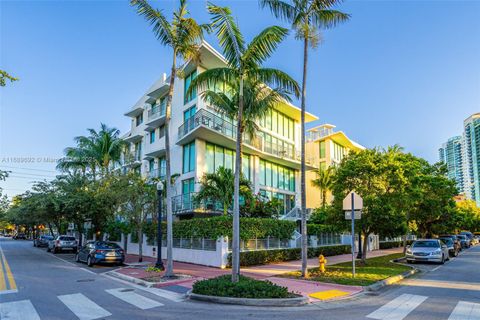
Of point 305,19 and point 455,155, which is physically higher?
point 455,155

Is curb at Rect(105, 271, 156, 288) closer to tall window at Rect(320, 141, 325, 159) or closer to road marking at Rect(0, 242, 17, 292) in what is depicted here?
road marking at Rect(0, 242, 17, 292)

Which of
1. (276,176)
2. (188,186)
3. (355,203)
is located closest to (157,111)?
(188,186)

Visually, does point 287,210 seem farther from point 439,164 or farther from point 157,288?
point 157,288

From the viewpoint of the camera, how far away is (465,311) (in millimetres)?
8547

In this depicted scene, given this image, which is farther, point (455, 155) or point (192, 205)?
point (455, 155)

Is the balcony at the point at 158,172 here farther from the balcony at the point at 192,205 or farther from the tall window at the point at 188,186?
the balcony at the point at 192,205

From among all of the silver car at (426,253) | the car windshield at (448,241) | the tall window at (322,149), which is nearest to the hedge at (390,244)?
the car windshield at (448,241)

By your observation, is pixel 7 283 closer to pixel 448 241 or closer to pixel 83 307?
pixel 83 307

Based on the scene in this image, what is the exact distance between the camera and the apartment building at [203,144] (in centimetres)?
2622

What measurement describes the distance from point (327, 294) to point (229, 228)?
28.8 feet

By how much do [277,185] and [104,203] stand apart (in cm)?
1576

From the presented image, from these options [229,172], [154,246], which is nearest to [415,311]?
[229,172]

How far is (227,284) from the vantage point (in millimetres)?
10125

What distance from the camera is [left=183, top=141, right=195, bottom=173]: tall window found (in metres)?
27.1
